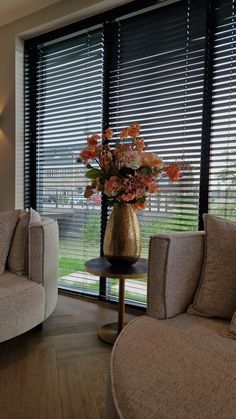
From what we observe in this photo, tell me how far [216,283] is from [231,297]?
0.28 ft

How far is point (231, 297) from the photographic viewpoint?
→ 1302mm

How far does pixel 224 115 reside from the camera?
1.98 m

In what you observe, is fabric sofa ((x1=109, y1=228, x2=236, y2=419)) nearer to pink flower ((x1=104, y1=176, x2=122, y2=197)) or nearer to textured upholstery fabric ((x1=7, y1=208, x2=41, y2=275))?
pink flower ((x1=104, y1=176, x2=122, y2=197))

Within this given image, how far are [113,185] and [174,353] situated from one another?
3.07 feet

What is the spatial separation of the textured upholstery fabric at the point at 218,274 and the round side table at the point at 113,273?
41 cm

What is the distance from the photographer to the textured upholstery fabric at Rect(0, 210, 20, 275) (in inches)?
81.1

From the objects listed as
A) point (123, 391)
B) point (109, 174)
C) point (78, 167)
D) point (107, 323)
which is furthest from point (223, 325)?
point (78, 167)

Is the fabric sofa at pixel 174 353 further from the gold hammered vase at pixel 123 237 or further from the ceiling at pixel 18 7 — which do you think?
the ceiling at pixel 18 7

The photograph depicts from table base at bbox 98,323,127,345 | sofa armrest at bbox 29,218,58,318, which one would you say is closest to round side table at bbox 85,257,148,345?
table base at bbox 98,323,127,345

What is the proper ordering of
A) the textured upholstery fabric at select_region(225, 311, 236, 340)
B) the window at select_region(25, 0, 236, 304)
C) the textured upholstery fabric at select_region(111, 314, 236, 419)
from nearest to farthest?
the textured upholstery fabric at select_region(111, 314, 236, 419) → the textured upholstery fabric at select_region(225, 311, 236, 340) → the window at select_region(25, 0, 236, 304)

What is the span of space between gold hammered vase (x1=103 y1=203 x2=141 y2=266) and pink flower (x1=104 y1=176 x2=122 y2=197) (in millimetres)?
145

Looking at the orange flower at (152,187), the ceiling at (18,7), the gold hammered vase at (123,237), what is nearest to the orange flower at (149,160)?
the orange flower at (152,187)

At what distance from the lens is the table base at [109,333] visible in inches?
77.3

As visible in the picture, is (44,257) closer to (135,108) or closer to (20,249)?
(20,249)
